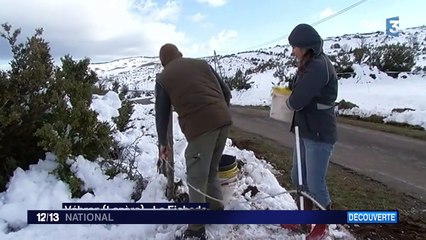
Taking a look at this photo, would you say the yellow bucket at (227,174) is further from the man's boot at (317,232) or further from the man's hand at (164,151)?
the man's boot at (317,232)

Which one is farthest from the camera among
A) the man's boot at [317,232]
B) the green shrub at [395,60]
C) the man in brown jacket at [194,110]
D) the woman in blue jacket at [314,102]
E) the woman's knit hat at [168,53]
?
the green shrub at [395,60]

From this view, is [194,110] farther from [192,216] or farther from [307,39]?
[307,39]

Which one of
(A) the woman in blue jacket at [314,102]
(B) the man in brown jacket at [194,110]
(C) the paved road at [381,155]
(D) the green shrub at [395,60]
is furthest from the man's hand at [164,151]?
(D) the green shrub at [395,60]

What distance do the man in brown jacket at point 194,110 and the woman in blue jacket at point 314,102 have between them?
0.67 metres

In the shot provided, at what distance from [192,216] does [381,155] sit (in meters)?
5.68

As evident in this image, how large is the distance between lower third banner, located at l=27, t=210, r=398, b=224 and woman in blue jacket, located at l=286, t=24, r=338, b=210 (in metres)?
0.69

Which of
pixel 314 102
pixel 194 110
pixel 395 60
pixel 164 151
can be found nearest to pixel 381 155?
pixel 314 102

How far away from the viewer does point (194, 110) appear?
346 centimetres

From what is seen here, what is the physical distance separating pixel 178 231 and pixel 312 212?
1.32 meters

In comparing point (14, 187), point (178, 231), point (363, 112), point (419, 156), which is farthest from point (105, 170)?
point (363, 112)

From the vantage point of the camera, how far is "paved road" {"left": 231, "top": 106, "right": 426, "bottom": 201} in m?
6.23

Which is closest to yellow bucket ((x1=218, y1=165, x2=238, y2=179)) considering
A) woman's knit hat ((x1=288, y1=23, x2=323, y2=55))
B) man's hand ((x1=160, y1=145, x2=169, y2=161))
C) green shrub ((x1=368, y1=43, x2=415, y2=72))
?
man's hand ((x1=160, y1=145, x2=169, y2=161))

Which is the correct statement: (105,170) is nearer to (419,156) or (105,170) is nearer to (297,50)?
(297,50)

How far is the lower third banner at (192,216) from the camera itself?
9.56ft
